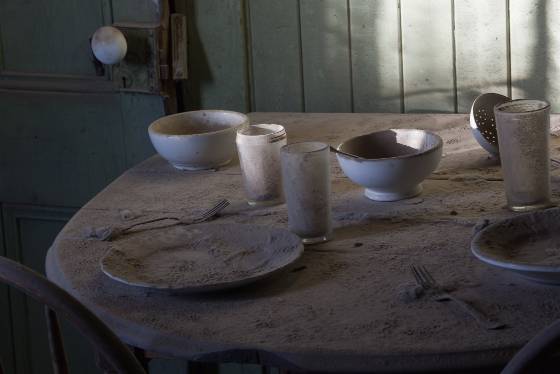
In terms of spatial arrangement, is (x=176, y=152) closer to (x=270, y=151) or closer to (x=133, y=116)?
(x=270, y=151)

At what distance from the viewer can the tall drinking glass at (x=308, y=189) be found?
4.75 ft

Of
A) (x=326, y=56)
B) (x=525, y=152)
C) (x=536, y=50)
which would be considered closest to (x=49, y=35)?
(x=326, y=56)

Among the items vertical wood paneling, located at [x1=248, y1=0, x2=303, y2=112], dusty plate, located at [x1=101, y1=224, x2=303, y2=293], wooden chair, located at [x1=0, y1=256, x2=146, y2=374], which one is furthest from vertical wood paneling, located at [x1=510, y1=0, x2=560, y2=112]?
wooden chair, located at [x1=0, y1=256, x2=146, y2=374]

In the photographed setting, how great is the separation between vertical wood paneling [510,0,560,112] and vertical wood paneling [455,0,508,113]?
3 centimetres

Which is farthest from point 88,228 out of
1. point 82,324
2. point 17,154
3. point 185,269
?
point 17,154

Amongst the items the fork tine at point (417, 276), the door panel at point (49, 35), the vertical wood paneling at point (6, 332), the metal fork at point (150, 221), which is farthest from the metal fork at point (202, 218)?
the vertical wood paneling at point (6, 332)

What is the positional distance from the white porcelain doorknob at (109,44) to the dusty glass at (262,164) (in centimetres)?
88

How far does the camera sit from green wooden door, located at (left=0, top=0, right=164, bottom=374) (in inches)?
102

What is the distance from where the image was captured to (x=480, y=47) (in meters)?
2.29

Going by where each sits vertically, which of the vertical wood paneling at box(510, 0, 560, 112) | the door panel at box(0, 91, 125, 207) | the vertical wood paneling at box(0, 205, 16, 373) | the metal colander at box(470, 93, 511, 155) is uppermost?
the vertical wood paneling at box(510, 0, 560, 112)

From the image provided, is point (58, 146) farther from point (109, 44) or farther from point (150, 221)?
point (150, 221)

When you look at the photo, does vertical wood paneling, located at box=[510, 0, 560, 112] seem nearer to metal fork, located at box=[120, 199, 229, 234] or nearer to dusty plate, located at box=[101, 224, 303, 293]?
metal fork, located at box=[120, 199, 229, 234]

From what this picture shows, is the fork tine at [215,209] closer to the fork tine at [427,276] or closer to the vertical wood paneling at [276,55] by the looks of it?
the fork tine at [427,276]

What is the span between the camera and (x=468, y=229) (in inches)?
58.2
